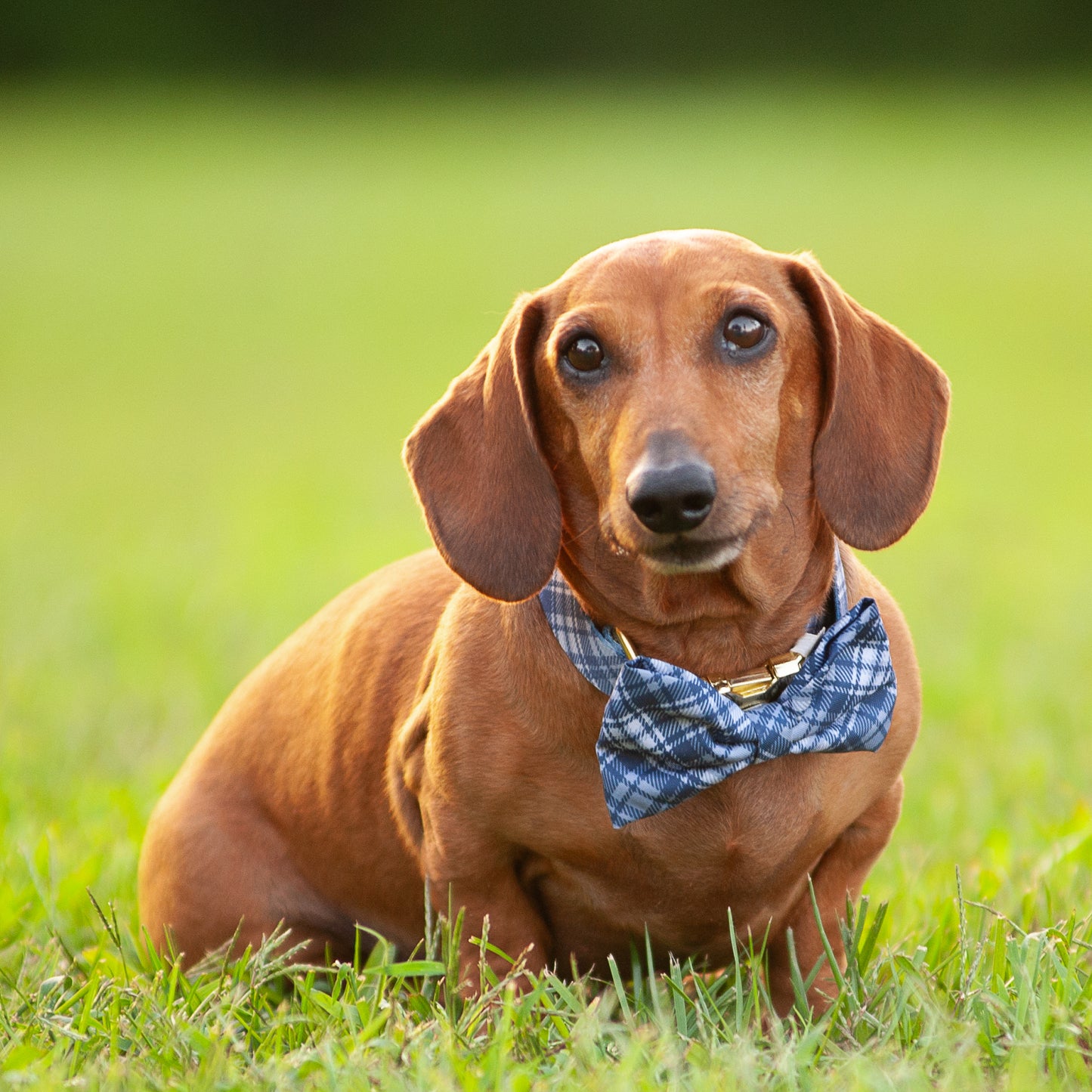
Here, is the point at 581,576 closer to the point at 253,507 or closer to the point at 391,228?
the point at 253,507

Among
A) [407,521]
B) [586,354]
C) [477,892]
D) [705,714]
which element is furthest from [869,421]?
[407,521]

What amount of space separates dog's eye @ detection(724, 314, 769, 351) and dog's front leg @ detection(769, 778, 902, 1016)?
3.05 feet

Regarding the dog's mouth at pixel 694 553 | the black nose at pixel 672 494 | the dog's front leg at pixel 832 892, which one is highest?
the black nose at pixel 672 494

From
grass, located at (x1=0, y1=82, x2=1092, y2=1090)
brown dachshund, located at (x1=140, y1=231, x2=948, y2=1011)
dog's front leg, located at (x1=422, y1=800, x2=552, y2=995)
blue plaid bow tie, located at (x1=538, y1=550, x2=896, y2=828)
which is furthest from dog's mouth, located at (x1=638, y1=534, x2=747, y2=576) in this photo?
grass, located at (x1=0, y1=82, x2=1092, y2=1090)

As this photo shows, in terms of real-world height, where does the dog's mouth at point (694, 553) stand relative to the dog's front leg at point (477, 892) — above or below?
above

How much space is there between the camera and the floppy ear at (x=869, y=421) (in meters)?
2.82

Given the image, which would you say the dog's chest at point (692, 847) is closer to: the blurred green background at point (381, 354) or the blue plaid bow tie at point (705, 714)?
the blue plaid bow tie at point (705, 714)

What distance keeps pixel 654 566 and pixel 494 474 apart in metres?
0.41

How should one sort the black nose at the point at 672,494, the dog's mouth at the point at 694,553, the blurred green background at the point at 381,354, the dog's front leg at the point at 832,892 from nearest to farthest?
1. the black nose at the point at 672,494
2. the dog's mouth at the point at 694,553
3. the dog's front leg at the point at 832,892
4. the blurred green background at the point at 381,354

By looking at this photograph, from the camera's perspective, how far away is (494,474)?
289 cm

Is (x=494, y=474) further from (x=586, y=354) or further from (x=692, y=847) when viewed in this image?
(x=692, y=847)

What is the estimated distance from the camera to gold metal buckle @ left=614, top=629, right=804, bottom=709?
111 inches

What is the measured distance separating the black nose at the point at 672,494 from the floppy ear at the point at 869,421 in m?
0.38

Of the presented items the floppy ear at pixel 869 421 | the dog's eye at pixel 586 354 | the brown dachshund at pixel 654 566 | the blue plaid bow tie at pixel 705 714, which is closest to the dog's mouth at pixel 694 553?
the brown dachshund at pixel 654 566
